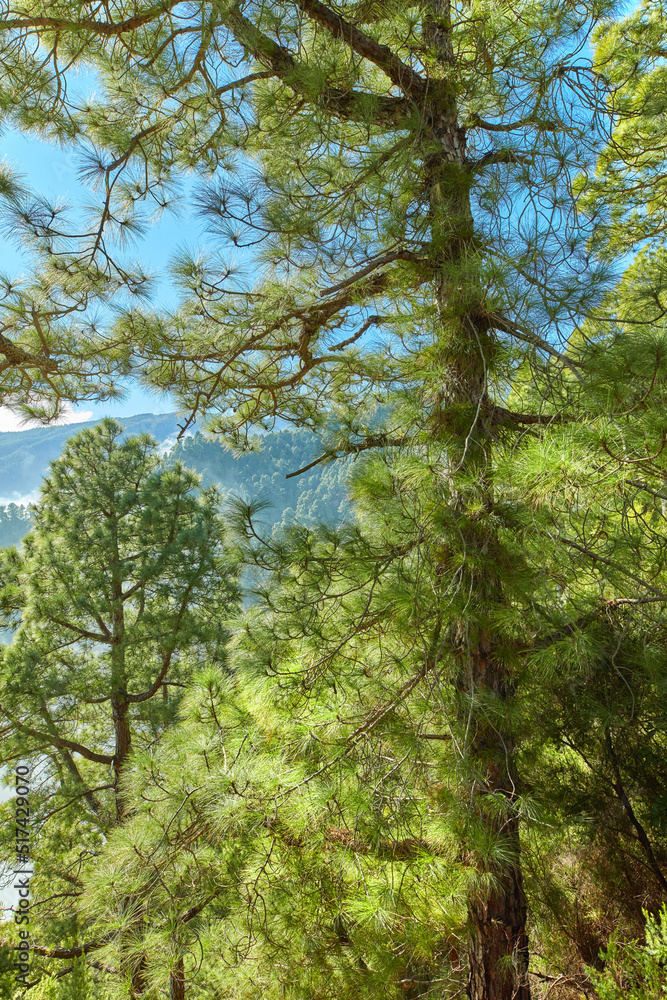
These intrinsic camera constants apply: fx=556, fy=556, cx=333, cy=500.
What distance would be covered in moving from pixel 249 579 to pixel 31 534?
14.5ft

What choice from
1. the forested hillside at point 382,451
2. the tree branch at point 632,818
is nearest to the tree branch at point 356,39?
the forested hillside at point 382,451

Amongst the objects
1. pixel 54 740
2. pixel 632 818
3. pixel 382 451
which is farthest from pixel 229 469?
pixel 382 451

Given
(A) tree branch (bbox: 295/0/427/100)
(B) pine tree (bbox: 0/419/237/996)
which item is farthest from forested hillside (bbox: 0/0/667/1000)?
(B) pine tree (bbox: 0/419/237/996)

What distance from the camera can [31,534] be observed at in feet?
17.6

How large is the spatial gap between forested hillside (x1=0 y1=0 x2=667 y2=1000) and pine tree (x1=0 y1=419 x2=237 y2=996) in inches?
107

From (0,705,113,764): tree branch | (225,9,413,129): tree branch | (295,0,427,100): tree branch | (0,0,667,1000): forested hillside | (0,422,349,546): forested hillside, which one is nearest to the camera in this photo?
(0,0,667,1000): forested hillside

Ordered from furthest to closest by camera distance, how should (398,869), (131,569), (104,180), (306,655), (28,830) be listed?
(131,569) < (28,830) < (104,180) < (306,655) < (398,869)

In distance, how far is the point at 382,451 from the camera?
182 centimetres

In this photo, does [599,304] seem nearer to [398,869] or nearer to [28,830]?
[398,869]

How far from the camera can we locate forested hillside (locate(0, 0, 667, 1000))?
1489 millimetres

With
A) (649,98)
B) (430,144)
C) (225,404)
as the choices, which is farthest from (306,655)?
(649,98)

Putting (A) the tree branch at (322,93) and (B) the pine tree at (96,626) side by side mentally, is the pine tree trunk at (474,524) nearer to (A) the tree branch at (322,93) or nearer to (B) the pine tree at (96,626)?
(A) the tree branch at (322,93)

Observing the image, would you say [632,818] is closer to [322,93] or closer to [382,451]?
[382,451]

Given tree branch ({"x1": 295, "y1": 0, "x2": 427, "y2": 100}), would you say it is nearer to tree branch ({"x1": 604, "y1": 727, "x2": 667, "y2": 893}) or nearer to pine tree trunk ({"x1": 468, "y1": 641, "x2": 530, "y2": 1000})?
pine tree trunk ({"x1": 468, "y1": 641, "x2": 530, "y2": 1000})
